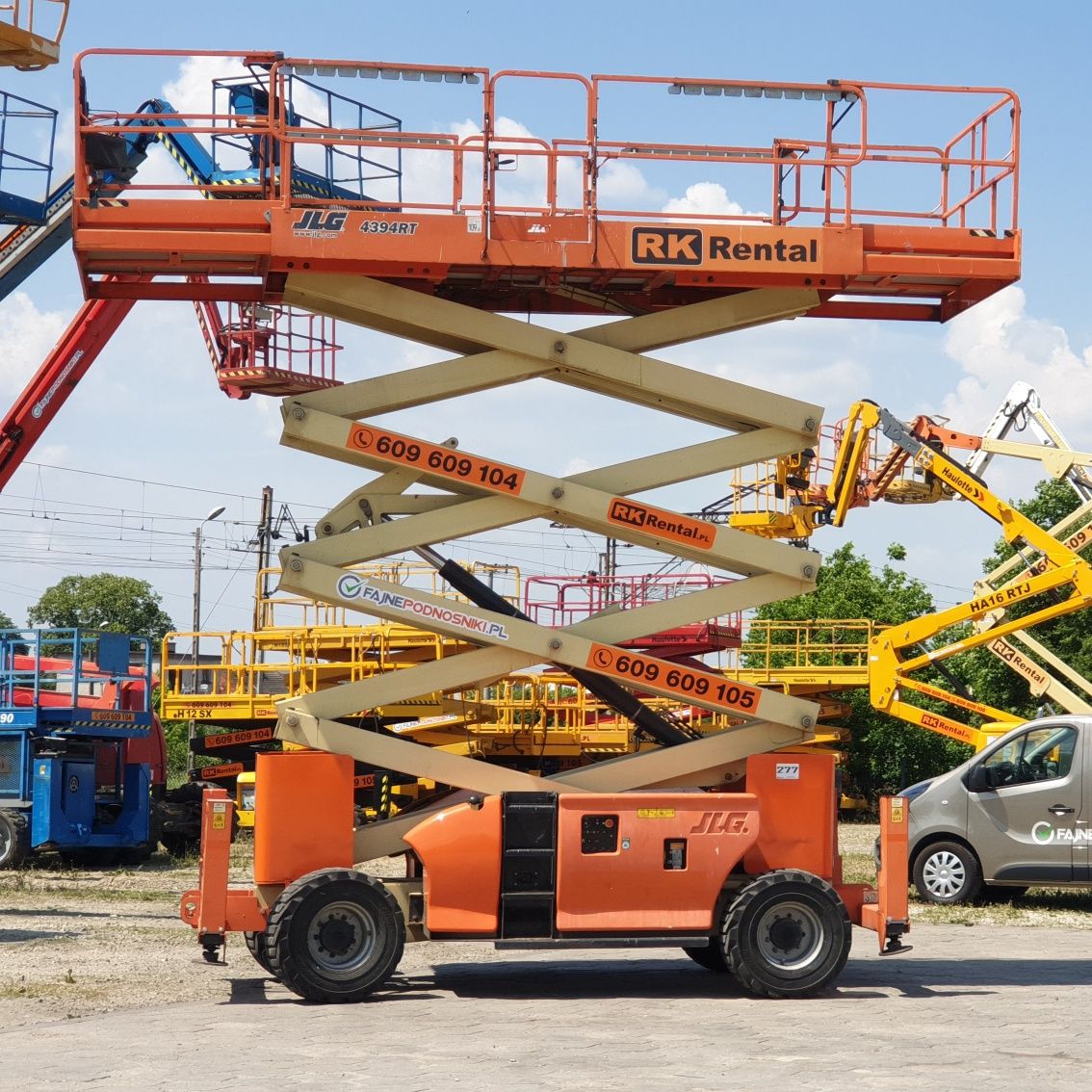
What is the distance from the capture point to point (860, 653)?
3312 centimetres

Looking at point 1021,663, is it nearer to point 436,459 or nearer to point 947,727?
point 947,727

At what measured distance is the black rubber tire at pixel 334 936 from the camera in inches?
415

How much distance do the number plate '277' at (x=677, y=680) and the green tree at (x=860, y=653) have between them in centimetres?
2191

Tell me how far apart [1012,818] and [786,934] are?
6802 mm

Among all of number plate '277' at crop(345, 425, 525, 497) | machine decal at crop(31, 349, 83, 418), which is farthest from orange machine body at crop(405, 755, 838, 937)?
machine decal at crop(31, 349, 83, 418)

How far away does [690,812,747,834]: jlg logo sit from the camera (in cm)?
1105

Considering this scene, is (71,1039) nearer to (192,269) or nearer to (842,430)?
(192,269)

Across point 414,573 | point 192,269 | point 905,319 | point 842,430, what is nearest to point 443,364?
point 192,269

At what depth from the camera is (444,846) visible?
1086 centimetres

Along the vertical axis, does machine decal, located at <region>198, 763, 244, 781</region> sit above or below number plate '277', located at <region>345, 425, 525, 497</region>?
below

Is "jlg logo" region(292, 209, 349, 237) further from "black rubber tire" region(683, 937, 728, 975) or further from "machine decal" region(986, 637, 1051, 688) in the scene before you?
"machine decal" region(986, 637, 1051, 688)

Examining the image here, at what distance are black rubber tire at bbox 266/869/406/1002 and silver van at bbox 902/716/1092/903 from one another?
8.51 meters

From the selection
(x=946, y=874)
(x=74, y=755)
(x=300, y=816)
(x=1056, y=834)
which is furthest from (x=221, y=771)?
(x=300, y=816)

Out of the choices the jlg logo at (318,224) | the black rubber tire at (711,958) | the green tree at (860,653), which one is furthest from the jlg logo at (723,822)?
the green tree at (860,653)
